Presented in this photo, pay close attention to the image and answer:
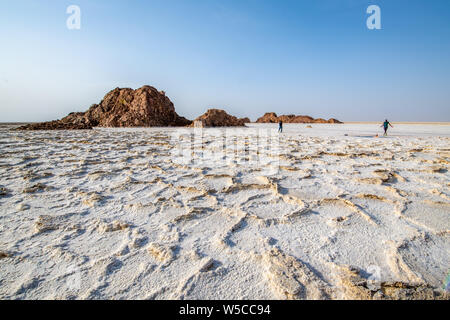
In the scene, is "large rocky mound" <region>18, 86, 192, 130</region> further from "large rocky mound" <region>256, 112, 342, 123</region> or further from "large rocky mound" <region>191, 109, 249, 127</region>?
"large rocky mound" <region>256, 112, 342, 123</region>

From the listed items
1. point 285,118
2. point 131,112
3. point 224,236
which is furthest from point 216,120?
point 285,118

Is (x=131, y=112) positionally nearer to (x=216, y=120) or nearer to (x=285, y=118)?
(x=216, y=120)

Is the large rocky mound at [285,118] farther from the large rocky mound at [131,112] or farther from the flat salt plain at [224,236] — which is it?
the flat salt plain at [224,236]

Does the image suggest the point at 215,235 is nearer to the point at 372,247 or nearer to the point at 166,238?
the point at 166,238

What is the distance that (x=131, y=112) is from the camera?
823 inches

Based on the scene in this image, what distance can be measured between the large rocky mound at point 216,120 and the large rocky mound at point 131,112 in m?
2.97

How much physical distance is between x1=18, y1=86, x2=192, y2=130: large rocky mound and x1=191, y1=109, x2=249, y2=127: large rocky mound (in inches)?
117

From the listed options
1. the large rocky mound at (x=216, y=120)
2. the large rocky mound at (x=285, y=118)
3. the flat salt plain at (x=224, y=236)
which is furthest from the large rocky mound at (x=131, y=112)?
the large rocky mound at (x=285, y=118)

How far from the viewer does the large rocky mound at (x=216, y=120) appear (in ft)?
68.8

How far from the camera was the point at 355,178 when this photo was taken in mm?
3014
